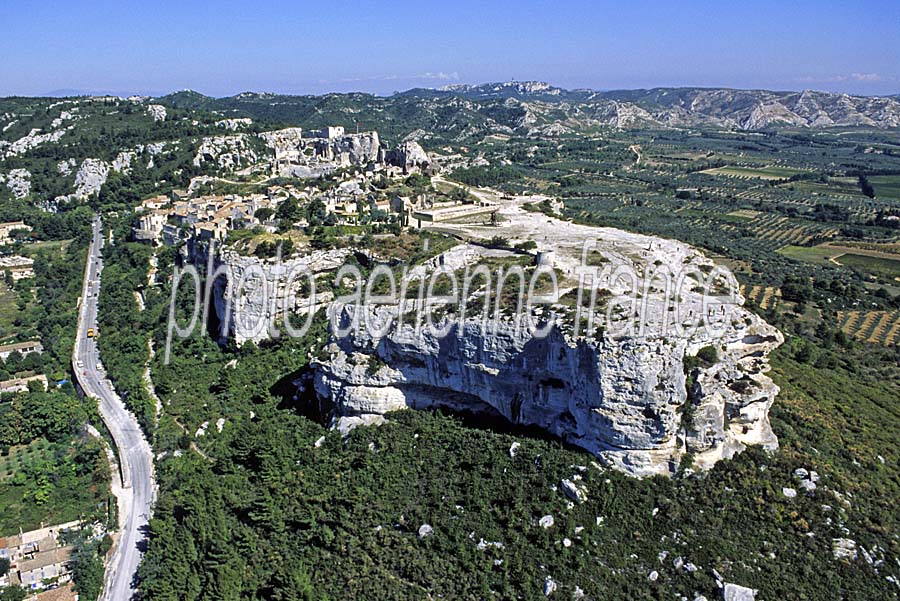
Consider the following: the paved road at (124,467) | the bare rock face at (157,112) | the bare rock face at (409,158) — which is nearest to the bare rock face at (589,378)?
the paved road at (124,467)

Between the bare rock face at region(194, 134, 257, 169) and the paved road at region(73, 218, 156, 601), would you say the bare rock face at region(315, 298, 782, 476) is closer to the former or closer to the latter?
the paved road at region(73, 218, 156, 601)

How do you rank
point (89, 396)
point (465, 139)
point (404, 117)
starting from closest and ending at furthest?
point (89, 396) → point (465, 139) → point (404, 117)

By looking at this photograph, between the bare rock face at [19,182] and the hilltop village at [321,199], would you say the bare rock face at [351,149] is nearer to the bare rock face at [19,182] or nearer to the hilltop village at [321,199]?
the hilltop village at [321,199]

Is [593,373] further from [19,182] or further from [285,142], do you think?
[19,182]

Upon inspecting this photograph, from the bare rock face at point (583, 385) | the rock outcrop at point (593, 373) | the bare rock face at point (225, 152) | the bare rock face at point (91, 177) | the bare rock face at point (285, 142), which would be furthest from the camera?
the bare rock face at point (91, 177)

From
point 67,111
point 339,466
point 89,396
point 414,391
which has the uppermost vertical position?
point 67,111

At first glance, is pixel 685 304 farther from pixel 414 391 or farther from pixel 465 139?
pixel 465 139

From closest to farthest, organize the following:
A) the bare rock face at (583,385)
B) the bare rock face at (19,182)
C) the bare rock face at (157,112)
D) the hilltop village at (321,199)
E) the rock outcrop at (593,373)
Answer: the bare rock face at (583,385)
the rock outcrop at (593,373)
the hilltop village at (321,199)
the bare rock face at (19,182)
the bare rock face at (157,112)

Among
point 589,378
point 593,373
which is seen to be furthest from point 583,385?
point 593,373

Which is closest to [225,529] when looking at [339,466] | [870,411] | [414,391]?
[339,466]
